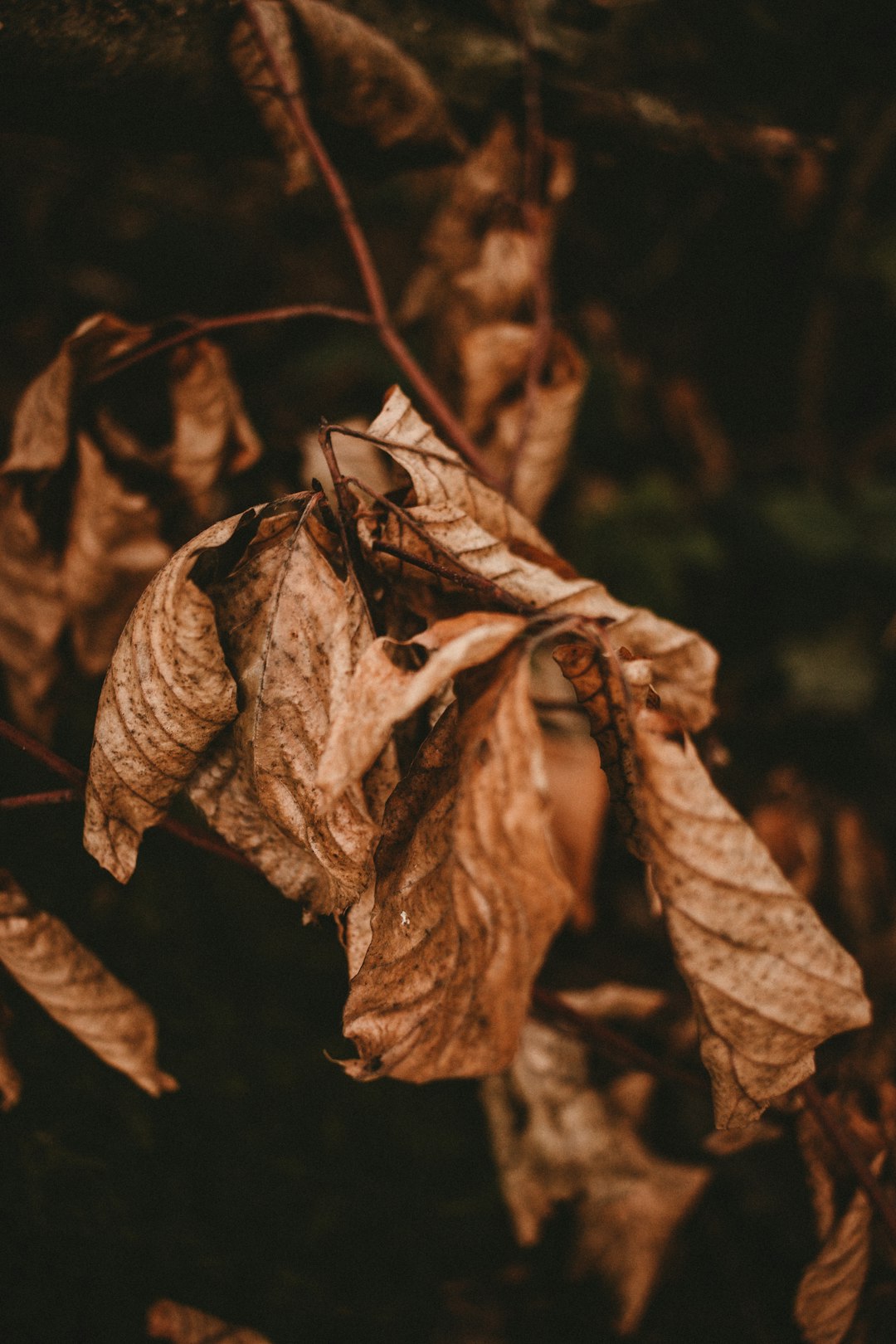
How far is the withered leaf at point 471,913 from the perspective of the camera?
0.53m

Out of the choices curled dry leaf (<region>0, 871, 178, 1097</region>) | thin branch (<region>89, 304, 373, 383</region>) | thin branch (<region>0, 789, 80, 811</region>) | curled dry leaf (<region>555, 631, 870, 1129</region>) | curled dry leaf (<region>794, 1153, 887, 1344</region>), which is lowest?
curled dry leaf (<region>794, 1153, 887, 1344</region>)

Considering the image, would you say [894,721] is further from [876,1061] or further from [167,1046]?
[167,1046]

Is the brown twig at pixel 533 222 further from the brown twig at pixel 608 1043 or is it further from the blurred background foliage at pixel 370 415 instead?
the brown twig at pixel 608 1043

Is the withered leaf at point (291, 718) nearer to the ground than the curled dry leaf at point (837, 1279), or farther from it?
farther from it

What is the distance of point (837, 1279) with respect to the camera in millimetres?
832

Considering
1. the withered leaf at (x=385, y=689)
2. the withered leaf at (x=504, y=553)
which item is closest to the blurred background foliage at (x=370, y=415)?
the withered leaf at (x=504, y=553)

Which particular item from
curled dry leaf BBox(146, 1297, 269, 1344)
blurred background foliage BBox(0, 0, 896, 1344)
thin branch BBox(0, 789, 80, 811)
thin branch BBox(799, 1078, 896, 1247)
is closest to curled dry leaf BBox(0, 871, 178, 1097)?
thin branch BBox(0, 789, 80, 811)

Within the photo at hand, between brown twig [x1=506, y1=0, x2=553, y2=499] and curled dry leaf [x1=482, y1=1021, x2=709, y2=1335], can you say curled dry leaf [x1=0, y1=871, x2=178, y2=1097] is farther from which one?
brown twig [x1=506, y1=0, x2=553, y2=499]

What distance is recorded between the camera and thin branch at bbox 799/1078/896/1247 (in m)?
0.85

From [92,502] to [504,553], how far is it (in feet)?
2.11

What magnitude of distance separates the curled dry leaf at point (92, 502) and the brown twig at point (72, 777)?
12.9 inches

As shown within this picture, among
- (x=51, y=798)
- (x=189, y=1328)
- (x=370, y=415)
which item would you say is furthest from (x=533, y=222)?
(x=189, y=1328)

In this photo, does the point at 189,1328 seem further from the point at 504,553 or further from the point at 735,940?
the point at 504,553

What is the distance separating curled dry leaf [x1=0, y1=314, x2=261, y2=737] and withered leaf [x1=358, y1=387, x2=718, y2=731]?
17.3 inches
